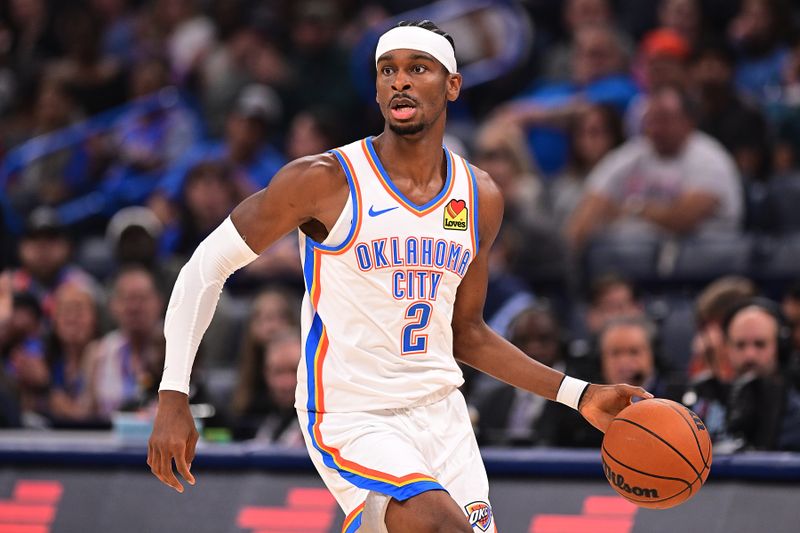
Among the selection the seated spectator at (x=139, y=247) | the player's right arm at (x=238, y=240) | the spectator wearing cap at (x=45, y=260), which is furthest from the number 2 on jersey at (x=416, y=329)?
the spectator wearing cap at (x=45, y=260)

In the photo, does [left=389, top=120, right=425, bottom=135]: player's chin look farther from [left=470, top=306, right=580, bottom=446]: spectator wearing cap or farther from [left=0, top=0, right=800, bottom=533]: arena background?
[left=470, top=306, right=580, bottom=446]: spectator wearing cap

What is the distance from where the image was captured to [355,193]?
429 cm

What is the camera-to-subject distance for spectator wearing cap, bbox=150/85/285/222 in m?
10.5

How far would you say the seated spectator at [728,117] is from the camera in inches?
363

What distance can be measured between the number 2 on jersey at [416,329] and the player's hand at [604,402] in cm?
61

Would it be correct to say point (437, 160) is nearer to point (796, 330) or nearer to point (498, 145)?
point (796, 330)

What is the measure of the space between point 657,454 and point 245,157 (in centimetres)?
686

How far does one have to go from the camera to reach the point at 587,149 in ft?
31.6

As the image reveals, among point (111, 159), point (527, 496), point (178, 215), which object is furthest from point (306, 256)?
point (111, 159)

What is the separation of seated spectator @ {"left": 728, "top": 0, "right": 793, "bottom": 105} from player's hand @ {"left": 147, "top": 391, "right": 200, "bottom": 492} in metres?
6.73

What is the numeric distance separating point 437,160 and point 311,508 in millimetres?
2176

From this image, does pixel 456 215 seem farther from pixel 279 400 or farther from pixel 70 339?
pixel 70 339

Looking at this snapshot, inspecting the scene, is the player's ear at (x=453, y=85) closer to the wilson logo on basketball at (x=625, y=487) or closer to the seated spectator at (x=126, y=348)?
the wilson logo on basketball at (x=625, y=487)

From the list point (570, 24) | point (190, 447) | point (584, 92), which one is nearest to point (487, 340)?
point (190, 447)
